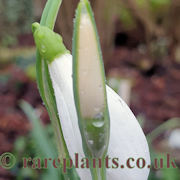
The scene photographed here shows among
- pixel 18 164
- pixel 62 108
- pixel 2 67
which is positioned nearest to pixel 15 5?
pixel 2 67

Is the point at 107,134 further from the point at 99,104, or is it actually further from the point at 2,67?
the point at 2,67

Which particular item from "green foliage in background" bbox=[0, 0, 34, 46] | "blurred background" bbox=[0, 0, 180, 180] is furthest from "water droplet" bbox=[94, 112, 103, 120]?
"green foliage in background" bbox=[0, 0, 34, 46]

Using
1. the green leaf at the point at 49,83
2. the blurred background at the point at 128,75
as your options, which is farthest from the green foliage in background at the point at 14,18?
the green leaf at the point at 49,83

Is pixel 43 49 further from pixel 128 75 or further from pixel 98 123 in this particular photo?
pixel 128 75

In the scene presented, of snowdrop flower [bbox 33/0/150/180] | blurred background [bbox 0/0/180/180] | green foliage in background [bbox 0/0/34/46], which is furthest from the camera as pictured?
green foliage in background [bbox 0/0/34/46]

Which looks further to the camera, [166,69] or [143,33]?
[143,33]

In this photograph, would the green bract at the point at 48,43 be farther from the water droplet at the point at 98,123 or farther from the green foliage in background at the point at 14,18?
the green foliage in background at the point at 14,18

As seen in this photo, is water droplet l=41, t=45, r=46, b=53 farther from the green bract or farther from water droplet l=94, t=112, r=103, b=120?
water droplet l=94, t=112, r=103, b=120
